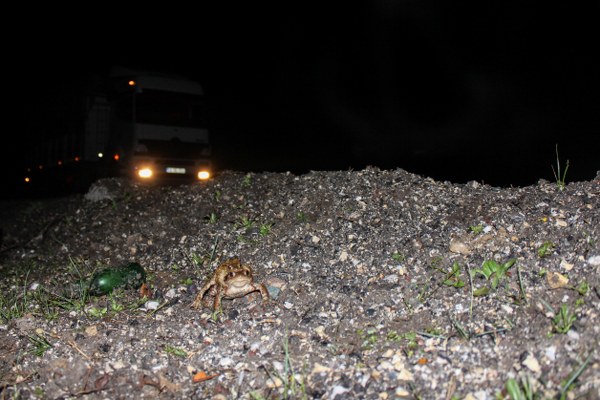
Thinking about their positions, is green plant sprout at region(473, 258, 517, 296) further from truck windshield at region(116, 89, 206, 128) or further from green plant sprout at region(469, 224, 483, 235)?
truck windshield at region(116, 89, 206, 128)

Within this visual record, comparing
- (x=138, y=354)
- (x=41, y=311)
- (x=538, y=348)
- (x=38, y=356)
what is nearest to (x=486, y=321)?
(x=538, y=348)

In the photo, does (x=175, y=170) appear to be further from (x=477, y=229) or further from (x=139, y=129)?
(x=477, y=229)

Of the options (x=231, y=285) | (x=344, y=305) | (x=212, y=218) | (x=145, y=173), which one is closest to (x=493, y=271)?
(x=344, y=305)

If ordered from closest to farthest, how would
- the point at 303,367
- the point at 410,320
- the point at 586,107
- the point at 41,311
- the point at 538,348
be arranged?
the point at 538,348 < the point at 303,367 < the point at 410,320 < the point at 41,311 < the point at 586,107

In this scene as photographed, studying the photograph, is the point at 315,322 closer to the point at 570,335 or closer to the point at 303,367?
the point at 303,367

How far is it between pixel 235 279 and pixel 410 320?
1.40 meters

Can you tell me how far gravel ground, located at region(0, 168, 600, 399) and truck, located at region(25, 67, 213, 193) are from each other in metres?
7.73

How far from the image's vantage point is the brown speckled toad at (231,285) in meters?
3.89

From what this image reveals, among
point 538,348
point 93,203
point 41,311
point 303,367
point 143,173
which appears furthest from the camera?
point 143,173

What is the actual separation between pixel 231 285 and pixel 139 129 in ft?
32.6

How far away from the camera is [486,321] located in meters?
3.21

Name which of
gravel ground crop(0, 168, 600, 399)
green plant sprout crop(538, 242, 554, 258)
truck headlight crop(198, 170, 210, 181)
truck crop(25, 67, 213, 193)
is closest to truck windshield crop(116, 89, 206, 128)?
truck crop(25, 67, 213, 193)

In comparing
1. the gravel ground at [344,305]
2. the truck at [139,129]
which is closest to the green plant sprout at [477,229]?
the gravel ground at [344,305]

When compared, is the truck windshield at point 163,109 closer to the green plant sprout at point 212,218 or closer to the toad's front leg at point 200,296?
the green plant sprout at point 212,218
